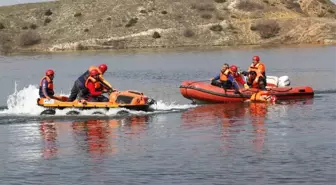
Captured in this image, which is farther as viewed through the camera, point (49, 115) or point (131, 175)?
point (49, 115)

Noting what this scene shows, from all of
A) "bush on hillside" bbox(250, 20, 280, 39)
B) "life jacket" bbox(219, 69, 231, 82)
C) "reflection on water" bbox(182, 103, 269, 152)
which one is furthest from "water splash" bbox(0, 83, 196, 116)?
"bush on hillside" bbox(250, 20, 280, 39)

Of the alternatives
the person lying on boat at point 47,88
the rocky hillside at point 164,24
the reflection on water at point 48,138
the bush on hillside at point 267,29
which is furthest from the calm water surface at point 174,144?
the bush on hillside at point 267,29

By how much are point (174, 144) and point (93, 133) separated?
339cm

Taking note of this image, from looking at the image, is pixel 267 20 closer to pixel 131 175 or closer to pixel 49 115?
pixel 49 115

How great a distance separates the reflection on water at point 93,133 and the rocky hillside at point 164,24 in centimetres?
5143

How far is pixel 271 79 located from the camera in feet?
108

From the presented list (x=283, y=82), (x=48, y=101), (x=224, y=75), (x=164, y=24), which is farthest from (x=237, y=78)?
(x=164, y=24)

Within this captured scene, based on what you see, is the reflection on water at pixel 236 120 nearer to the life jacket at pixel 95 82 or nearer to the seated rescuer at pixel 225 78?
the seated rescuer at pixel 225 78

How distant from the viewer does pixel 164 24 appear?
81625mm

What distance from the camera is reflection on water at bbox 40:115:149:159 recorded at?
21.8 metres

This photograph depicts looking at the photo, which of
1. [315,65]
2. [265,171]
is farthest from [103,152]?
[315,65]

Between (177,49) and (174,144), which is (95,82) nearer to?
(174,144)

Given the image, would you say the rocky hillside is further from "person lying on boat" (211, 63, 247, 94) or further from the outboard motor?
"person lying on boat" (211, 63, 247, 94)

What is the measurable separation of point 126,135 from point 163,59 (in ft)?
125
